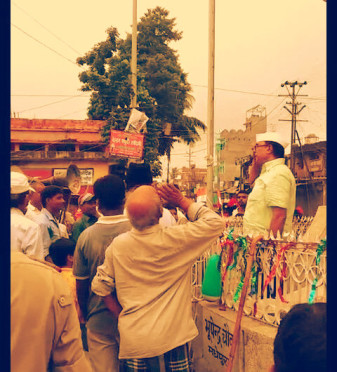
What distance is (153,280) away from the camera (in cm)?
301

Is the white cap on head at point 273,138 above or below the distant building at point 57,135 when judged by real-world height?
below

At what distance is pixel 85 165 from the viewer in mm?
28781

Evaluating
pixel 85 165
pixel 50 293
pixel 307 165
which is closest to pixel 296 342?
pixel 50 293

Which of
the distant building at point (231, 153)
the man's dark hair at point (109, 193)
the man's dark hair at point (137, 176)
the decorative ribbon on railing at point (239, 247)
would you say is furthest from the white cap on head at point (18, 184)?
the distant building at point (231, 153)

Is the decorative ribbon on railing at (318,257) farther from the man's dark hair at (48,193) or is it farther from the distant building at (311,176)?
the distant building at (311,176)

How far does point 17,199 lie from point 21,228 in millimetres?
246

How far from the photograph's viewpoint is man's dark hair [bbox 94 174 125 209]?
3.56 meters

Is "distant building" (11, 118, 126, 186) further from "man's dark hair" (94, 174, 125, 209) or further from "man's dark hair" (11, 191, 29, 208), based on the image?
"man's dark hair" (94, 174, 125, 209)

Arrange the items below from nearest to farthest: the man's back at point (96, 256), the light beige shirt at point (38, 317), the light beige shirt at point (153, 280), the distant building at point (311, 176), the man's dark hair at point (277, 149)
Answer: the light beige shirt at point (38, 317) < the light beige shirt at point (153, 280) < the man's back at point (96, 256) < the man's dark hair at point (277, 149) < the distant building at point (311, 176)

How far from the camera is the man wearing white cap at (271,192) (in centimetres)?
400

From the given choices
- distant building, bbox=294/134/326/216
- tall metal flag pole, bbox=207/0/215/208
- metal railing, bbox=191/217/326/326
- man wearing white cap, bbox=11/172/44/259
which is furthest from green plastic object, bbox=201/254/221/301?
distant building, bbox=294/134/326/216

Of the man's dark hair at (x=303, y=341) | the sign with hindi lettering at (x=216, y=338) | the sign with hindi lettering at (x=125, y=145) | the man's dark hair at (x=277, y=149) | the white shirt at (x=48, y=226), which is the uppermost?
the sign with hindi lettering at (x=125, y=145)

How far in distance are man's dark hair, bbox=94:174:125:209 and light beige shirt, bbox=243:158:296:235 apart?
1.27 metres
